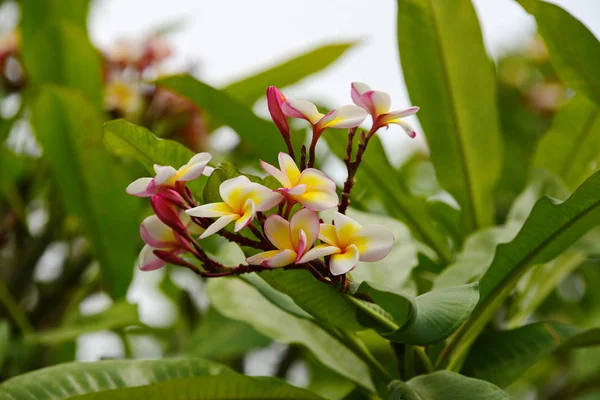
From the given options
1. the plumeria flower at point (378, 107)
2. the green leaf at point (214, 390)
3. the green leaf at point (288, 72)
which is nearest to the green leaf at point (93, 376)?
the green leaf at point (214, 390)

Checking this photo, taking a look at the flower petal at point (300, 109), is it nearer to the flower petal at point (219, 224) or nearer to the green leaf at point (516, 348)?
the flower petal at point (219, 224)

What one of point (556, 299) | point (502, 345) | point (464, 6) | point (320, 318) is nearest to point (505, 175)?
point (556, 299)

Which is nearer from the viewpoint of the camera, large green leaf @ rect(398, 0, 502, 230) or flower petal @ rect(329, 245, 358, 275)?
flower petal @ rect(329, 245, 358, 275)

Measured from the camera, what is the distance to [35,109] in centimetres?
89

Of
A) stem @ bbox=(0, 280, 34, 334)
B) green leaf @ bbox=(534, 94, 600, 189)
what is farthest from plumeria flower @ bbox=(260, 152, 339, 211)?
stem @ bbox=(0, 280, 34, 334)

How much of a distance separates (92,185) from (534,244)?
578mm

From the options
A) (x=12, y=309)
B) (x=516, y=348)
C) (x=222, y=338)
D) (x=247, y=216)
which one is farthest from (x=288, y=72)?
(x=247, y=216)

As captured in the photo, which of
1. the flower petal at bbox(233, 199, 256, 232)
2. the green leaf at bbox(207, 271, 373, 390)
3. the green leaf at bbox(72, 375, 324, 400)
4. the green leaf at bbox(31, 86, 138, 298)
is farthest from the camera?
the green leaf at bbox(31, 86, 138, 298)

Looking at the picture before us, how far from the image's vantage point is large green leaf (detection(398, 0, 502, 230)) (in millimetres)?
756

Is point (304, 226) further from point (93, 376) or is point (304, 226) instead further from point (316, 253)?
point (93, 376)

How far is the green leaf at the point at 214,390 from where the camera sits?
0.51 meters

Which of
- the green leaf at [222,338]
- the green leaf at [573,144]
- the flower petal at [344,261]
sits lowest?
the green leaf at [222,338]

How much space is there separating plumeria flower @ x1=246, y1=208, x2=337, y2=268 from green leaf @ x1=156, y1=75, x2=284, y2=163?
0.35m

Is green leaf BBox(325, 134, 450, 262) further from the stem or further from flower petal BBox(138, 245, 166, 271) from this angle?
the stem
